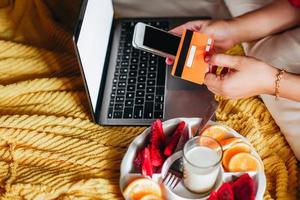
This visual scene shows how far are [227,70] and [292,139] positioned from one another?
181 millimetres

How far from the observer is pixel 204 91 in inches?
38.8

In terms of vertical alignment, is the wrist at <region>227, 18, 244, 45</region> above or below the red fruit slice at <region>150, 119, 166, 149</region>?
above

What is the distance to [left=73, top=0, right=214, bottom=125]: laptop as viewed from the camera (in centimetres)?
92

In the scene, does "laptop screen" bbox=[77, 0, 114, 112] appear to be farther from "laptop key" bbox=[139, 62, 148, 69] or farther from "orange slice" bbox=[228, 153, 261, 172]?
"orange slice" bbox=[228, 153, 261, 172]

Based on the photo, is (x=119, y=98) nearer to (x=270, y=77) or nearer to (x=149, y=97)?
(x=149, y=97)

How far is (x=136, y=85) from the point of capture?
1003 millimetres

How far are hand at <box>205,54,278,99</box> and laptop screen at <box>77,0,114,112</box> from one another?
23 cm

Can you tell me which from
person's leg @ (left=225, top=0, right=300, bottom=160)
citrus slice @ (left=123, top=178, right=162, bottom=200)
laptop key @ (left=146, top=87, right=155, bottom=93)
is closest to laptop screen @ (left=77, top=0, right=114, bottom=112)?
laptop key @ (left=146, top=87, right=155, bottom=93)

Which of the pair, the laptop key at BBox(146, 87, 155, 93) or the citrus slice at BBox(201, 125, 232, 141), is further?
the laptop key at BBox(146, 87, 155, 93)

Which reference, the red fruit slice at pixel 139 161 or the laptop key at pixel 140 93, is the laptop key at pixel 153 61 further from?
the red fruit slice at pixel 139 161

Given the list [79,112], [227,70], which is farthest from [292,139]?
[79,112]

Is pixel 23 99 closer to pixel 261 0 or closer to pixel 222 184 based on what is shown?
pixel 222 184

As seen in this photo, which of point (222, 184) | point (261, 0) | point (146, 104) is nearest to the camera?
point (222, 184)

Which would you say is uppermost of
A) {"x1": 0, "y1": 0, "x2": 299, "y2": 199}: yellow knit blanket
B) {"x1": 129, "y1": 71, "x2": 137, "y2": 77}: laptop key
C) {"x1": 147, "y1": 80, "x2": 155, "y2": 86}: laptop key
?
{"x1": 147, "y1": 80, "x2": 155, "y2": 86}: laptop key
